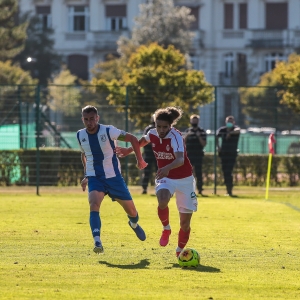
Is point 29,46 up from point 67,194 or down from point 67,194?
up

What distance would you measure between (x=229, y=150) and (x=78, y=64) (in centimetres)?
5940

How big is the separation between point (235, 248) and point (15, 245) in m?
2.87

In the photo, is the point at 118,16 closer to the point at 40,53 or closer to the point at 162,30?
the point at 40,53

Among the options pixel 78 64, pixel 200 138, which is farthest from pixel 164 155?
pixel 78 64

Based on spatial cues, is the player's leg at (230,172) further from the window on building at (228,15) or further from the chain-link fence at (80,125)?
the window on building at (228,15)

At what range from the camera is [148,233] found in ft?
49.4

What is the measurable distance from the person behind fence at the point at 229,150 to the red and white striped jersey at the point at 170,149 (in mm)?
12740

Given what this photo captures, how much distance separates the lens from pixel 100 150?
12.8 meters

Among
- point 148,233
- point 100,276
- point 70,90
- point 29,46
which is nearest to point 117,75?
point 29,46

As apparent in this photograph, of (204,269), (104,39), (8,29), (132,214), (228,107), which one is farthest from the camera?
(104,39)

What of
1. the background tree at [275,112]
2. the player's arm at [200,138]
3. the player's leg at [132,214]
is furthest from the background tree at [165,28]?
the player's leg at [132,214]

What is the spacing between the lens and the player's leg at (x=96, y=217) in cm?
1203

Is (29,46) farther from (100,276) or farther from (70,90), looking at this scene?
(100,276)

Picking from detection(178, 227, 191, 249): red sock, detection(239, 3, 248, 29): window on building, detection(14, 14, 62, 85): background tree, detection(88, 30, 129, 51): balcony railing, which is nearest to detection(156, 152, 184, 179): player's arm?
detection(178, 227, 191, 249): red sock
